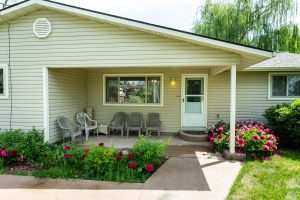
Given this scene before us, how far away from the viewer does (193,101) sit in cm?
857

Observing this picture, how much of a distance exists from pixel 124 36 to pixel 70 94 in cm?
318

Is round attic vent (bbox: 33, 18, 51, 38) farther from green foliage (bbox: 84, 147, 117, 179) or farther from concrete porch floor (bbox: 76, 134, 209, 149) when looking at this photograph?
green foliage (bbox: 84, 147, 117, 179)

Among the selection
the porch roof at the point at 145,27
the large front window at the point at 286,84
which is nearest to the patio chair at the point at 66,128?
the porch roof at the point at 145,27

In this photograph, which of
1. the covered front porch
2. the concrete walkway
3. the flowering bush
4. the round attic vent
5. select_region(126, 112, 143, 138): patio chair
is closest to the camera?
the concrete walkway

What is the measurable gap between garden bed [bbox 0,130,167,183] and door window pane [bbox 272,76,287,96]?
18.0 ft

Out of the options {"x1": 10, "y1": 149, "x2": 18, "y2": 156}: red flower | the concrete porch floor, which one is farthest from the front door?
{"x1": 10, "y1": 149, "x2": 18, "y2": 156}: red flower

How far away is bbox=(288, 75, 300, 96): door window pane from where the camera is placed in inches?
322

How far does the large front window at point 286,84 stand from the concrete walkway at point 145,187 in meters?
4.93

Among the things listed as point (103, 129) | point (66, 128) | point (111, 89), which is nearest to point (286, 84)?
point (111, 89)

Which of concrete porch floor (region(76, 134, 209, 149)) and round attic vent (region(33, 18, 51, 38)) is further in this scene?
concrete porch floor (region(76, 134, 209, 149))

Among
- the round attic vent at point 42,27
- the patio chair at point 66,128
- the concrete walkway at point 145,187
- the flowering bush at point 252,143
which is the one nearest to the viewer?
the concrete walkway at point 145,187

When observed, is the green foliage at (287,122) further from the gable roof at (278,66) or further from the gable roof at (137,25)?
the gable roof at (137,25)

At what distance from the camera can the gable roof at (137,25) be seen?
16.3 ft

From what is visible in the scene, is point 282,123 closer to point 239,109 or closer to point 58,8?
point 239,109
